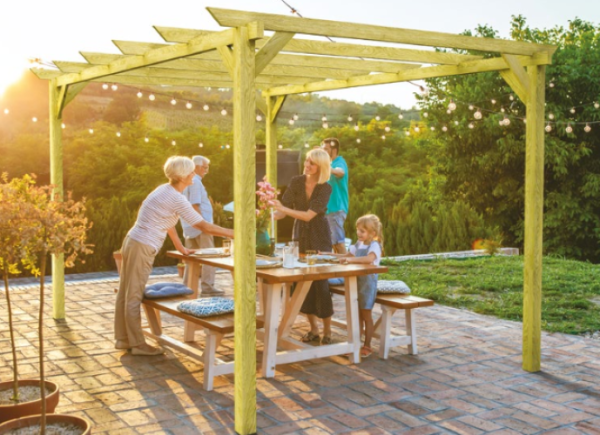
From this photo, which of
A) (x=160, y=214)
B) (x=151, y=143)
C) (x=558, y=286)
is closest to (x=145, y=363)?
(x=160, y=214)

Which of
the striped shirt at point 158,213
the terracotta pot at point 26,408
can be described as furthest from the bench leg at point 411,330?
the terracotta pot at point 26,408

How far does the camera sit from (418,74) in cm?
629

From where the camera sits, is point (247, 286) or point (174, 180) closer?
point (247, 286)

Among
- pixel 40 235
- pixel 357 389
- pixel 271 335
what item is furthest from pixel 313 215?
pixel 40 235

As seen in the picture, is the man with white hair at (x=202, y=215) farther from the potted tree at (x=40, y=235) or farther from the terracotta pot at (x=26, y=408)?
the potted tree at (x=40, y=235)

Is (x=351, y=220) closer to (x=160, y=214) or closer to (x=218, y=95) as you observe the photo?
(x=160, y=214)

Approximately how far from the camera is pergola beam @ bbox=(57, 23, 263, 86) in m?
4.05

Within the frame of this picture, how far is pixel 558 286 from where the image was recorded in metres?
9.34

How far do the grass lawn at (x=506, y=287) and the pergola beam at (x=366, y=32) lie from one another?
9.82ft

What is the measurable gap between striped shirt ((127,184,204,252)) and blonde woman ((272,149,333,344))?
738mm

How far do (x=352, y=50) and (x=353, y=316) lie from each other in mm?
1994

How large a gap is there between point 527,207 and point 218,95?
1130 inches

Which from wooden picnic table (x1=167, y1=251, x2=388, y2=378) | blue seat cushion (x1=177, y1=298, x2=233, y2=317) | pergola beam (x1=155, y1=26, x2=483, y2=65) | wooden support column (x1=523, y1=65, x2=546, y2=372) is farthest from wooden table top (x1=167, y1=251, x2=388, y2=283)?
pergola beam (x1=155, y1=26, x2=483, y2=65)

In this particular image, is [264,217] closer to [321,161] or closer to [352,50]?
[321,161]
